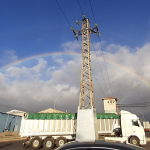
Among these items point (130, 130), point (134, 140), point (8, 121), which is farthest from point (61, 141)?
point (8, 121)

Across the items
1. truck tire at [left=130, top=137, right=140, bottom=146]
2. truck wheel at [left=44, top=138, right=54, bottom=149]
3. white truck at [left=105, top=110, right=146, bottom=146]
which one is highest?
white truck at [left=105, top=110, right=146, bottom=146]

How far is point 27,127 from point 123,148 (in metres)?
12.7

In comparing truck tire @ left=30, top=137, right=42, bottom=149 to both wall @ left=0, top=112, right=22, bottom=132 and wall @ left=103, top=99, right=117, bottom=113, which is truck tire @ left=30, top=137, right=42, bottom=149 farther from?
wall @ left=103, top=99, right=117, bottom=113

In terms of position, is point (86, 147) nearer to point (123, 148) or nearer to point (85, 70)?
point (123, 148)

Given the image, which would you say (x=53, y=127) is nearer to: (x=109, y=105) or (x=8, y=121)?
(x=8, y=121)

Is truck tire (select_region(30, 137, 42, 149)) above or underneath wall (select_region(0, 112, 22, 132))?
underneath

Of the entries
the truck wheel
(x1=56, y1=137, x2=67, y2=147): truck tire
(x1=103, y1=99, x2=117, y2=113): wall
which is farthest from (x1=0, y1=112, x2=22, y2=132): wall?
(x1=103, y1=99, x2=117, y2=113): wall

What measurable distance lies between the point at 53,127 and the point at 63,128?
3.60ft

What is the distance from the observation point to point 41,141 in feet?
44.0

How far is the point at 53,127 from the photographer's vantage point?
14188mm

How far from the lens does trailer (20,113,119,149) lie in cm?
1340

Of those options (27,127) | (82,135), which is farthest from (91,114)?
(27,127)

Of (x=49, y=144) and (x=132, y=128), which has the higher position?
(x=132, y=128)

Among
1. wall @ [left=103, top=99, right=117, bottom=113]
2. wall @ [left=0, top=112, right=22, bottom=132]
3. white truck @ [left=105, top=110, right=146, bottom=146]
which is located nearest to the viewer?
white truck @ [left=105, top=110, right=146, bottom=146]
